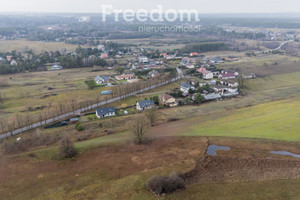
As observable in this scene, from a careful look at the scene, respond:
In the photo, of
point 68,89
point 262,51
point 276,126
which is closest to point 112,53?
point 68,89

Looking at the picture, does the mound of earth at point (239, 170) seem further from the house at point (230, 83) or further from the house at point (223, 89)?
the house at point (230, 83)

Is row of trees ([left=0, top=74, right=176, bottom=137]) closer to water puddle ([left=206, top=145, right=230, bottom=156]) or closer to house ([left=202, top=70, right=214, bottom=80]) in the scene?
house ([left=202, top=70, right=214, bottom=80])

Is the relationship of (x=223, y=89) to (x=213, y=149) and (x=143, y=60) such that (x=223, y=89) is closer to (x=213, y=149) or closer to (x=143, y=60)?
(x=213, y=149)

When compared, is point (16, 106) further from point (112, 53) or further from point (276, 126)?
point (112, 53)

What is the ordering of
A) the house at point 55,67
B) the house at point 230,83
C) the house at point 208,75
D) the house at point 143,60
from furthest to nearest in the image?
the house at point 143,60 → the house at point 55,67 → the house at point 208,75 → the house at point 230,83

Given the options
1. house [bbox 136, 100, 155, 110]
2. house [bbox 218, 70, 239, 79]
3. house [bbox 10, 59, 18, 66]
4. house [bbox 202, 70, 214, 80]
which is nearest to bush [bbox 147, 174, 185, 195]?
house [bbox 136, 100, 155, 110]

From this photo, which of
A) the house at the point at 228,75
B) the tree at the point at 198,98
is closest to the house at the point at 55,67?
the tree at the point at 198,98
